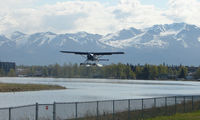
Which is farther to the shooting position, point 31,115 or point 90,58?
point 90,58

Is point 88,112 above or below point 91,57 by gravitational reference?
below

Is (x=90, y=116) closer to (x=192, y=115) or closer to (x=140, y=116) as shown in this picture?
(x=140, y=116)

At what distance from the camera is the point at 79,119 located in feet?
109

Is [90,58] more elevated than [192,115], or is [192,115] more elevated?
[90,58]

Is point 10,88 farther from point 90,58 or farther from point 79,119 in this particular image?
point 79,119

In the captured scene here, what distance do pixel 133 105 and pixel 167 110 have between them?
10.2 ft

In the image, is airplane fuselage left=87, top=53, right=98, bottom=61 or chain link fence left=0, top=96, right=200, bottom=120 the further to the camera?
airplane fuselage left=87, top=53, right=98, bottom=61

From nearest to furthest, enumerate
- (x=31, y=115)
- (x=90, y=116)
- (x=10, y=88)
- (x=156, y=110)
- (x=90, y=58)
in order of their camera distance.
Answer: (x=31, y=115)
(x=90, y=116)
(x=156, y=110)
(x=90, y=58)
(x=10, y=88)

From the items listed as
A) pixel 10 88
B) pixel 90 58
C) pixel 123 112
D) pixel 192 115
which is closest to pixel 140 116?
pixel 123 112

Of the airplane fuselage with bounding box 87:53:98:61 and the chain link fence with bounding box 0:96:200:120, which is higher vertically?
the airplane fuselage with bounding box 87:53:98:61

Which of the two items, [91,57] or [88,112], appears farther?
[91,57]

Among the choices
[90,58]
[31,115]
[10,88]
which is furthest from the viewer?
[10,88]

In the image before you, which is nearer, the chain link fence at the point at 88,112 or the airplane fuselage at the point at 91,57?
the chain link fence at the point at 88,112

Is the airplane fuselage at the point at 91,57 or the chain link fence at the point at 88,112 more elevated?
the airplane fuselage at the point at 91,57
